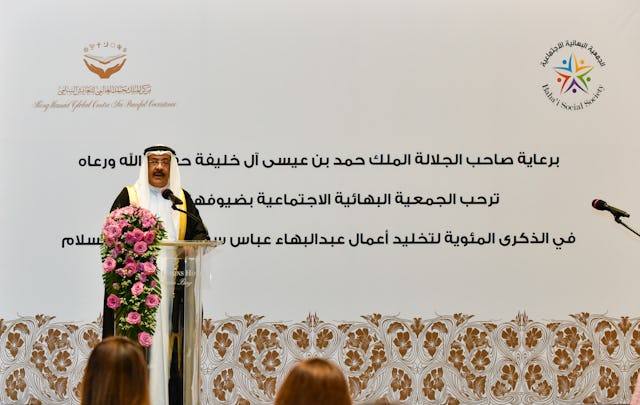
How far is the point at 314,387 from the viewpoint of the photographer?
215 cm

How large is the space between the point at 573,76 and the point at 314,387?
3.83m

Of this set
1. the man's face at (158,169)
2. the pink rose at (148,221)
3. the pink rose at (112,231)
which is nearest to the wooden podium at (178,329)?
the pink rose at (148,221)

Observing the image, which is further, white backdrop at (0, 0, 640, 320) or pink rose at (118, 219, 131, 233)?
white backdrop at (0, 0, 640, 320)

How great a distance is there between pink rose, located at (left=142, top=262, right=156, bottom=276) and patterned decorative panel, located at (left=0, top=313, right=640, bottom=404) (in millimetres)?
1568

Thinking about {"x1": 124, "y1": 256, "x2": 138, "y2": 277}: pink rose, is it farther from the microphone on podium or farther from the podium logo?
the podium logo

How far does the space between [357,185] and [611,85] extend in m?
1.80

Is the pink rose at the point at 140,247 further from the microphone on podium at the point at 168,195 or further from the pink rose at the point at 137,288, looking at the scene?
the microphone on podium at the point at 168,195

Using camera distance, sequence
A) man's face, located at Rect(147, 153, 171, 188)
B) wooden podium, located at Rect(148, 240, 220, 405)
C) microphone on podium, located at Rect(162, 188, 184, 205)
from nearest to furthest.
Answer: wooden podium, located at Rect(148, 240, 220, 405), microphone on podium, located at Rect(162, 188, 184, 205), man's face, located at Rect(147, 153, 171, 188)

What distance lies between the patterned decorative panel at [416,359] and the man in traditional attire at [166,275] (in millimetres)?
1116

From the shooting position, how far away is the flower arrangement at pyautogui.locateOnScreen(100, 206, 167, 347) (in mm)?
3732

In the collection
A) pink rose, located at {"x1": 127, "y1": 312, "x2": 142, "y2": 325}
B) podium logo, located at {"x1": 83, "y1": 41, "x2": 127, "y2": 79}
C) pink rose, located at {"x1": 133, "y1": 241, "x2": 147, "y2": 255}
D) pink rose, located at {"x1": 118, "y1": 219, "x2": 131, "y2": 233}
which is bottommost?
pink rose, located at {"x1": 127, "y1": 312, "x2": 142, "y2": 325}

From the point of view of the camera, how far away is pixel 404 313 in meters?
5.25

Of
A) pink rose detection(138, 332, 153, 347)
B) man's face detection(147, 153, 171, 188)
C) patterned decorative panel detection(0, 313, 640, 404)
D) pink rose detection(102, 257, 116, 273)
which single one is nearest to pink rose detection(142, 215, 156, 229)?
pink rose detection(102, 257, 116, 273)

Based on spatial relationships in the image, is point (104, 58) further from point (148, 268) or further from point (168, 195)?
point (148, 268)
